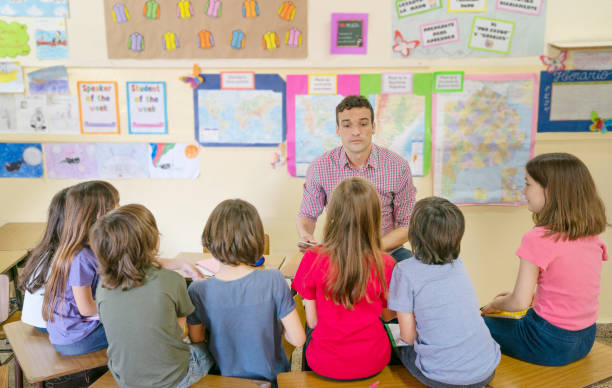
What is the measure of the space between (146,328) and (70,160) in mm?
2171

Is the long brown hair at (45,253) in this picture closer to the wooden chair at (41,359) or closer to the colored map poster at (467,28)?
the wooden chair at (41,359)

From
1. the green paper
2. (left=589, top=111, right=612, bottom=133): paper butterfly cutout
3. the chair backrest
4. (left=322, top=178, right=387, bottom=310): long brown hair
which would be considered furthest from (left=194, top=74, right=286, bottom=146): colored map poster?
(left=589, top=111, right=612, bottom=133): paper butterfly cutout

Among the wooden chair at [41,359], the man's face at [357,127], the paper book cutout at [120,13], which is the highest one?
the paper book cutout at [120,13]

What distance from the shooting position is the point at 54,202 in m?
1.84

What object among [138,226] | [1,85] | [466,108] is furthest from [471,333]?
[1,85]

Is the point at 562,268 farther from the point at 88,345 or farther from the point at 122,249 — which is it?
the point at 88,345

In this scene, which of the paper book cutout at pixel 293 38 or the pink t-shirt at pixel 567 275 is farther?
the paper book cutout at pixel 293 38

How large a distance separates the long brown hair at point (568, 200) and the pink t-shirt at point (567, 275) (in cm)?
4

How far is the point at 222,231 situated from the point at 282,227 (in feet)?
5.48

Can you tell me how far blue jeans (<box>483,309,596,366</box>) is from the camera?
1651 millimetres

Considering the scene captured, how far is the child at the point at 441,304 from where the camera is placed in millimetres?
1483

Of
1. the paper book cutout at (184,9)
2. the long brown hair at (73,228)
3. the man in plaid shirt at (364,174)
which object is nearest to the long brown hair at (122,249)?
the long brown hair at (73,228)

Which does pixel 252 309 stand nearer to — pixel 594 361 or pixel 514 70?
pixel 594 361

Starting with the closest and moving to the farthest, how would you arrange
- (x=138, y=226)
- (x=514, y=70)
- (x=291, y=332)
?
(x=138, y=226) → (x=291, y=332) → (x=514, y=70)
